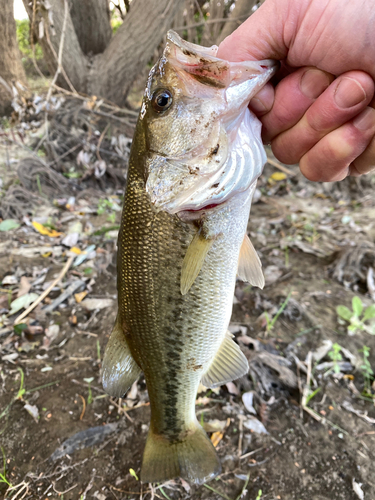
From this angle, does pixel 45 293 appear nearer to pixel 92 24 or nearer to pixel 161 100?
pixel 161 100

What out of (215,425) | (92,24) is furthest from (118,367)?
(92,24)

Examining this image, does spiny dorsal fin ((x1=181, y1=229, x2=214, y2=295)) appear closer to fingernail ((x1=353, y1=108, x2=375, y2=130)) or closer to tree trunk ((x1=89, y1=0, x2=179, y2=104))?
fingernail ((x1=353, y1=108, x2=375, y2=130))

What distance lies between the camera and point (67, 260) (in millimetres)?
3203

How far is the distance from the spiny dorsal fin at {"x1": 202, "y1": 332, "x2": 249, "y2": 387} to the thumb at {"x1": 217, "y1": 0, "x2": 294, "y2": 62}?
1.25m

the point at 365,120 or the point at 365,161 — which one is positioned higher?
the point at 365,120

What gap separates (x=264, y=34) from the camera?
1.24m

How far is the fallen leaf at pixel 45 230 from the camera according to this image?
3477 mm

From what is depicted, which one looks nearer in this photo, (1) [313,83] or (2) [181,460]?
(1) [313,83]

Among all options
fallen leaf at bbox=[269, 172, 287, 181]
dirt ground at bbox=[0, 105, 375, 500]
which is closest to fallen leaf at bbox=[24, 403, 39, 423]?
dirt ground at bbox=[0, 105, 375, 500]

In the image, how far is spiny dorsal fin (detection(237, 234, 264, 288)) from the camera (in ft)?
4.73

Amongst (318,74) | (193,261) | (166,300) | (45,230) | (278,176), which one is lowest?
(45,230)

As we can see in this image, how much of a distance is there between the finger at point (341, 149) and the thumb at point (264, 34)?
0.42 m

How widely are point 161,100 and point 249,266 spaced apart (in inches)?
31.0

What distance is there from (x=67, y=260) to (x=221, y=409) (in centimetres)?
204
